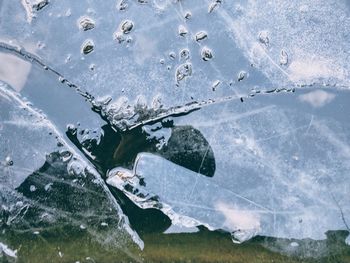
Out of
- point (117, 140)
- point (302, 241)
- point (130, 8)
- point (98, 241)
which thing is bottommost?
point (302, 241)

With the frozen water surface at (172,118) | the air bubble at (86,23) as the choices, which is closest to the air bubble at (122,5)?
the frozen water surface at (172,118)

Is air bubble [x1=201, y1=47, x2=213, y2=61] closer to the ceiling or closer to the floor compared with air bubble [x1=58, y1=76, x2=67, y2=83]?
closer to the floor

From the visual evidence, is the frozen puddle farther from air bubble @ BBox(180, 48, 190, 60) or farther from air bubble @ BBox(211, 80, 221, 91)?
air bubble @ BBox(180, 48, 190, 60)

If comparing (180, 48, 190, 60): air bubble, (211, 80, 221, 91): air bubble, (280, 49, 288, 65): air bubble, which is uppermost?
(180, 48, 190, 60): air bubble

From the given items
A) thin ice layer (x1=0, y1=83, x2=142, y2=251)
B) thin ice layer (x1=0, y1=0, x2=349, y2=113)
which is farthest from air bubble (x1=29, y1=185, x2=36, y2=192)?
thin ice layer (x1=0, y1=0, x2=349, y2=113)

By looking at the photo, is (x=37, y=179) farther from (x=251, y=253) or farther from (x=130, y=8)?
(x=251, y=253)

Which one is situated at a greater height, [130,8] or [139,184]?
[130,8]

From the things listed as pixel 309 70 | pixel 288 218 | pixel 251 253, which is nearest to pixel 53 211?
pixel 251 253
